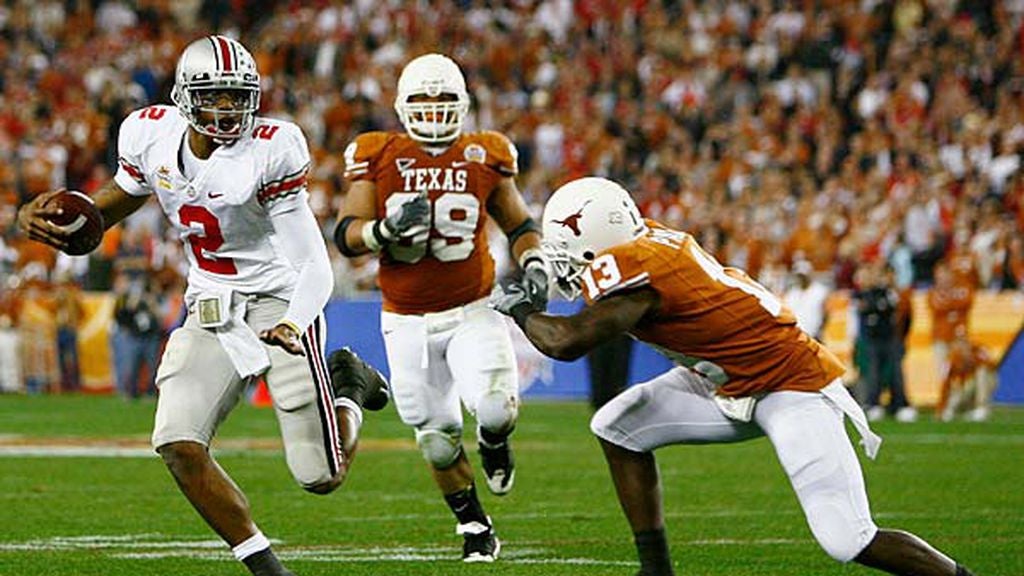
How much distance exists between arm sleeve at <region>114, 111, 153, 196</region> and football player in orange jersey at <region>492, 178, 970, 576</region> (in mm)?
1238

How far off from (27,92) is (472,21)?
5169 mm

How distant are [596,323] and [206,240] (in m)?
1.37

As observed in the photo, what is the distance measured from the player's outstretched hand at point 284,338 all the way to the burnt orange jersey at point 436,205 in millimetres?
1651

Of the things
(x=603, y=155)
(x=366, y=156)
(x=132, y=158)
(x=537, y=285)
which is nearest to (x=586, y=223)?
(x=537, y=285)

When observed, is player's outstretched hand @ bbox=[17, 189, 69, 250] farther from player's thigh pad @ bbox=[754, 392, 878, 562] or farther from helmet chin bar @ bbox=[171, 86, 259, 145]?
player's thigh pad @ bbox=[754, 392, 878, 562]

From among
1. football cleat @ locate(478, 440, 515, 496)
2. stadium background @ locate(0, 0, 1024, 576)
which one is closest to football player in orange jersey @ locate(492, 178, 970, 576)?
football cleat @ locate(478, 440, 515, 496)

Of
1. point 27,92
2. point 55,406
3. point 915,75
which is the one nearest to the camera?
point 55,406

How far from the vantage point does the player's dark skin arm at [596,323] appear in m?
5.70

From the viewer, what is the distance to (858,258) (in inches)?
703

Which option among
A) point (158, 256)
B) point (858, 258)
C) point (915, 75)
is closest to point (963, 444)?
point (858, 258)

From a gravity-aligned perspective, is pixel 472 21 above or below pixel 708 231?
above

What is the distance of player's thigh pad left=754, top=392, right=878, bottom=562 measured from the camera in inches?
220

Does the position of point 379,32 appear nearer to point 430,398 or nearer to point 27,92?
point 27,92

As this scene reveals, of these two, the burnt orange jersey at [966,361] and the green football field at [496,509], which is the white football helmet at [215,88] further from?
the burnt orange jersey at [966,361]
